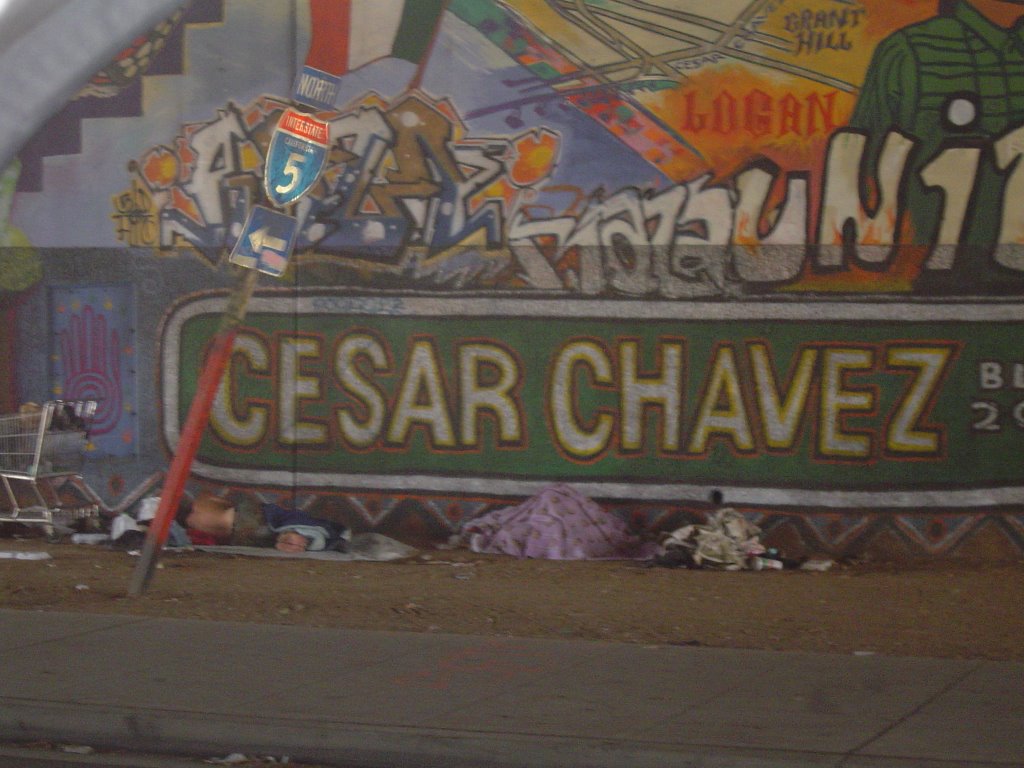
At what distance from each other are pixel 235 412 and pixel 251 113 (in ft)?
8.30

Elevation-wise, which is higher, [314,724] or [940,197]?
[940,197]

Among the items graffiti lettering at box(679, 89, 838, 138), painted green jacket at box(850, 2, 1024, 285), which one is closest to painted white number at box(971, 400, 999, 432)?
painted green jacket at box(850, 2, 1024, 285)

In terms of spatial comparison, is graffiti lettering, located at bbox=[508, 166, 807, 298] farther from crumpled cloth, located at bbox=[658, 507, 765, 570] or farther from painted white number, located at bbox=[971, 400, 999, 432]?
crumpled cloth, located at bbox=[658, 507, 765, 570]

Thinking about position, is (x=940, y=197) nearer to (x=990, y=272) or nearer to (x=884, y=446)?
(x=990, y=272)

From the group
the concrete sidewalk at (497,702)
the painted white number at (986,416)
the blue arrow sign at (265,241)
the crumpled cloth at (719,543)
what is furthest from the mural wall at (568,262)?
the concrete sidewalk at (497,702)

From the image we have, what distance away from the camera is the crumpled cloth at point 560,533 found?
10906 millimetres

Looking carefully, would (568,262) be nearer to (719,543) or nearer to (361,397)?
(361,397)

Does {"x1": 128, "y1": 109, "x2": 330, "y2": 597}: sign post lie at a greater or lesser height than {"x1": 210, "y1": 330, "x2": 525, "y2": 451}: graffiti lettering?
greater

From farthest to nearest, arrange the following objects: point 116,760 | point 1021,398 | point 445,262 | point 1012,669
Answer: point 445,262, point 1021,398, point 1012,669, point 116,760

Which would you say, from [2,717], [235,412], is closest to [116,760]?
[2,717]

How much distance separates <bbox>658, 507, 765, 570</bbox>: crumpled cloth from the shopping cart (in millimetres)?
5041

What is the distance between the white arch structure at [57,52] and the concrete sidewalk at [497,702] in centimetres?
626

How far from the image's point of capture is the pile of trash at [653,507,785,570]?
1042cm

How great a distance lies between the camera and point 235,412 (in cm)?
1208
